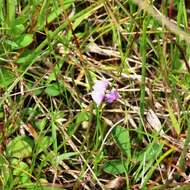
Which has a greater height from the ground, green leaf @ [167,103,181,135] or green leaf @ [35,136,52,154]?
green leaf @ [167,103,181,135]

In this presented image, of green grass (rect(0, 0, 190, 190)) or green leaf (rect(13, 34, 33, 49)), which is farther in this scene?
green leaf (rect(13, 34, 33, 49))

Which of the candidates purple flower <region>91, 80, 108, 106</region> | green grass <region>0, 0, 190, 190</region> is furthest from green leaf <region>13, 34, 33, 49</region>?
purple flower <region>91, 80, 108, 106</region>

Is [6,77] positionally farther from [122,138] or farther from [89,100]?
[122,138]

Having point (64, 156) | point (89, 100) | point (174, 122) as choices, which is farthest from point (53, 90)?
point (174, 122)

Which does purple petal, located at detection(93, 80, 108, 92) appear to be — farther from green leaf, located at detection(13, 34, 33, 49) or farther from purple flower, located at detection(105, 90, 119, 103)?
green leaf, located at detection(13, 34, 33, 49)

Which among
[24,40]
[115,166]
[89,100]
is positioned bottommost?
[115,166]

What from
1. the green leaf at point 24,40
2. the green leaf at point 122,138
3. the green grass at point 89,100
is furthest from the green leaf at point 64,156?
the green leaf at point 24,40

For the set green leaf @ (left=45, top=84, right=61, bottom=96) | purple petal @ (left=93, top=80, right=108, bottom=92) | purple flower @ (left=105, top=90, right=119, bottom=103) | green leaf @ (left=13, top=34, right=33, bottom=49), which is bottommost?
purple flower @ (left=105, top=90, right=119, bottom=103)
